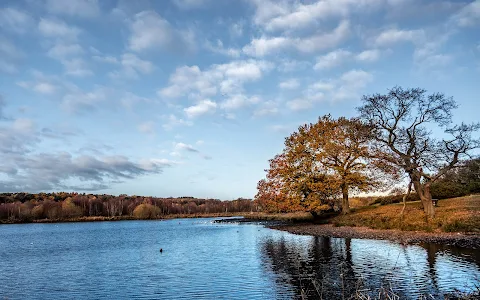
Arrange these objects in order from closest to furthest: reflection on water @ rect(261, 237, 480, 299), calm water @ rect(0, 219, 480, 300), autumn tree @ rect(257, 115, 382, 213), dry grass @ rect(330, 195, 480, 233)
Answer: reflection on water @ rect(261, 237, 480, 299)
calm water @ rect(0, 219, 480, 300)
dry grass @ rect(330, 195, 480, 233)
autumn tree @ rect(257, 115, 382, 213)

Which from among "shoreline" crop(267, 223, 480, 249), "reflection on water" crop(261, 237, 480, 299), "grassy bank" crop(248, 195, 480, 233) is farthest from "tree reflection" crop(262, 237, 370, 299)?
"grassy bank" crop(248, 195, 480, 233)

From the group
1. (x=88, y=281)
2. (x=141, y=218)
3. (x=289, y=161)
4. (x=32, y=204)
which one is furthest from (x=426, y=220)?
(x=32, y=204)

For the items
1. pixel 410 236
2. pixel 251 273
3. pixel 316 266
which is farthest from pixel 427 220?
pixel 251 273

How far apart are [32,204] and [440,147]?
160715mm

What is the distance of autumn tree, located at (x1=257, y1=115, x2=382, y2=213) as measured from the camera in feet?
164

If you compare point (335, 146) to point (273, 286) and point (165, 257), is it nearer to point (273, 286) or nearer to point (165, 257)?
point (165, 257)

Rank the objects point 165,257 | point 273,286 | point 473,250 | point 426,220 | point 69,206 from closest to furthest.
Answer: point 273,286
point 473,250
point 165,257
point 426,220
point 69,206

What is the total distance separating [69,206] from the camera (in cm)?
14262

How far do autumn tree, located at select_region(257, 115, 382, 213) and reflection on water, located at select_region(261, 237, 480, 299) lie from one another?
2024 centimetres

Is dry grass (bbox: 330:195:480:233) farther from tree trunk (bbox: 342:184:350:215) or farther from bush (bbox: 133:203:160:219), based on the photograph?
bush (bbox: 133:203:160:219)

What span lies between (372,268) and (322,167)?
3242 cm

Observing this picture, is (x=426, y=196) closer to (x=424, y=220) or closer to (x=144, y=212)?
(x=424, y=220)

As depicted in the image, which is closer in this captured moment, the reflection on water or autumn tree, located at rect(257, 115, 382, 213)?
the reflection on water

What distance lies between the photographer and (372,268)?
20.4 meters
